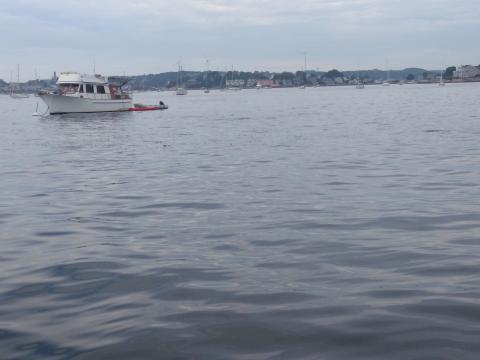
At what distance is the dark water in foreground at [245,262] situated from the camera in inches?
246

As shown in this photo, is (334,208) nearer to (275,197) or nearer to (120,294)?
(275,197)

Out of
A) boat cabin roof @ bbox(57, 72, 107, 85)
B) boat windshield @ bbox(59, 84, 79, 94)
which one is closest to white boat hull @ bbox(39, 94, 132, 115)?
boat windshield @ bbox(59, 84, 79, 94)

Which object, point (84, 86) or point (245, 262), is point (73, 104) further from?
point (245, 262)

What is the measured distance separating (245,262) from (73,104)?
178 ft

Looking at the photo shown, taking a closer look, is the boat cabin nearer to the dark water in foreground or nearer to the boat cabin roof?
the boat cabin roof

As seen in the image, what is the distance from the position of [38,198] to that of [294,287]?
29.2ft

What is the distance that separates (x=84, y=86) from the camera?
6141cm

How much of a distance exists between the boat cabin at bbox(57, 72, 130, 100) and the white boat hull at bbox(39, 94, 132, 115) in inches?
15.7

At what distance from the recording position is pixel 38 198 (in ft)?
49.2

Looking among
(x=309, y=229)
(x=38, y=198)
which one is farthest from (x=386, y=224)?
(x=38, y=198)

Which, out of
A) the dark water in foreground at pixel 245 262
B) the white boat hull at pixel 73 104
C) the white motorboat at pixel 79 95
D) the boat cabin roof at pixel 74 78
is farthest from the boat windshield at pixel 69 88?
the dark water in foreground at pixel 245 262

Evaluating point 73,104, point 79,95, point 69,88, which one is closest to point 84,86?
point 79,95

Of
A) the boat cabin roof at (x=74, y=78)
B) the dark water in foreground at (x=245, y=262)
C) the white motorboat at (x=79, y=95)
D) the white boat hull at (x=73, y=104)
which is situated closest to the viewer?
the dark water in foreground at (x=245, y=262)

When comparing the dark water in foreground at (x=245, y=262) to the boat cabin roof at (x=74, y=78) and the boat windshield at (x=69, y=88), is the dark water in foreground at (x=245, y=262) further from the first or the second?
the boat cabin roof at (x=74, y=78)
